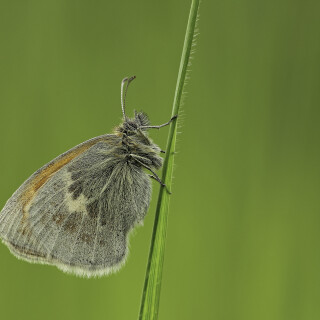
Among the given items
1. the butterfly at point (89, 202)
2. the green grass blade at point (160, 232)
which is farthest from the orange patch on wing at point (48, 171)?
the green grass blade at point (160, 232)

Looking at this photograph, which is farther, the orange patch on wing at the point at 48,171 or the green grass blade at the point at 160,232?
the orange patch on wing at the point at 48,171

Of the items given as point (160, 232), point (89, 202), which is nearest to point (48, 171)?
point (89, 202)

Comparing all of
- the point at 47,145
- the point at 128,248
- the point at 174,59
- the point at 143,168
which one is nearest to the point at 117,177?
the point at 143,168

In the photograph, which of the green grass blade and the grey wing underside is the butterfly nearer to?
the grey wing underside

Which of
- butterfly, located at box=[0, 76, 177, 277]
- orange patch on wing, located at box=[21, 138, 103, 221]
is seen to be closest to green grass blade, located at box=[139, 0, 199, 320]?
butterfly, located at box=[0, 76, 177, 277]

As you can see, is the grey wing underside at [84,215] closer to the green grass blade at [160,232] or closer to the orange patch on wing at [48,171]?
the orange patch on wing at [48,171]

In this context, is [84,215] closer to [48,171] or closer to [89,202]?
[89,202]
